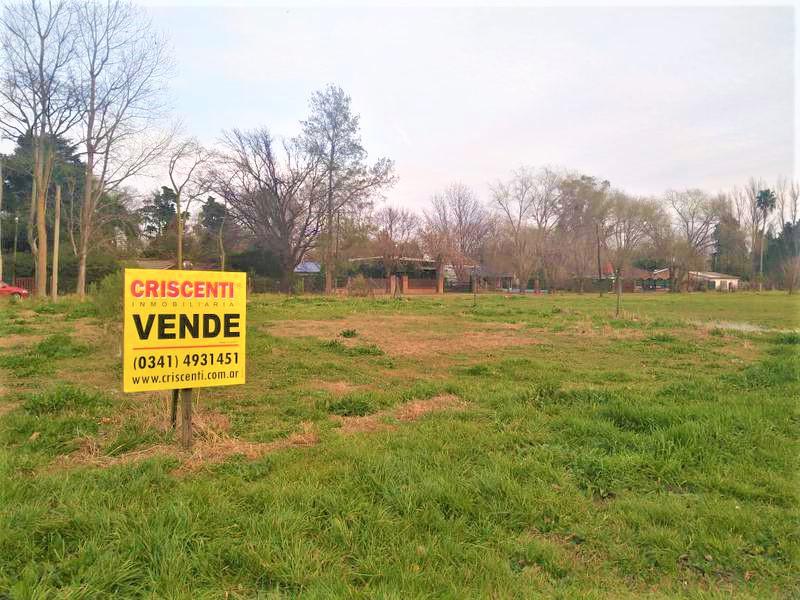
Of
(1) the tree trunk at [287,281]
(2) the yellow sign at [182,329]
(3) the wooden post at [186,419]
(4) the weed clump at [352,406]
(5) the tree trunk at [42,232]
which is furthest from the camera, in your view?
(1) the tree trunk at [287,281]

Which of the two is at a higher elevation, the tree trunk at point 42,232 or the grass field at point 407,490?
the tree trunk at point 42,232

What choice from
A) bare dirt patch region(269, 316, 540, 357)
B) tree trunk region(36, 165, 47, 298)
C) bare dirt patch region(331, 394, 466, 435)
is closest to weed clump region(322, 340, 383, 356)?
bare dirt patch region(269, 316, 540, 357)

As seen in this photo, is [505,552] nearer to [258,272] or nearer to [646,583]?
[646,583]

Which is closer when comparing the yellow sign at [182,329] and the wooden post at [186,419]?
the yellow sign at [182,329]

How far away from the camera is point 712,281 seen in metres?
65.5

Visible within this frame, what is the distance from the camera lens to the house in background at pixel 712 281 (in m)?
62.9

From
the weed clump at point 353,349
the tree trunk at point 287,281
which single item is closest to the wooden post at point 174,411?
the weed clump at point 353,349

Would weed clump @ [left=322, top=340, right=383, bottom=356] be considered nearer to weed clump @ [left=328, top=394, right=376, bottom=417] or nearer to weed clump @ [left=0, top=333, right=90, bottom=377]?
weed clump @ [left=328, top=394, right=376, bottom=417]

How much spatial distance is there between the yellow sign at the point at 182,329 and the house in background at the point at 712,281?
229 feet

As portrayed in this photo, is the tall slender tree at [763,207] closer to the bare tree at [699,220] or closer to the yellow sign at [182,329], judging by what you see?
the bare tree at [699,220]

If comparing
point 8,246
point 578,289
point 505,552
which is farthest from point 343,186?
point 505,552

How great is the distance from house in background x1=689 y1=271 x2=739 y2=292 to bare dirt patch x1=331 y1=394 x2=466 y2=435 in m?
67.5

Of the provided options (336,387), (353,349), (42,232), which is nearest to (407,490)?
(336,387)

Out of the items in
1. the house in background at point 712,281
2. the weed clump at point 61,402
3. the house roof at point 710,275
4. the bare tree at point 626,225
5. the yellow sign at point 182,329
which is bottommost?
the weed clump at point 61,402
